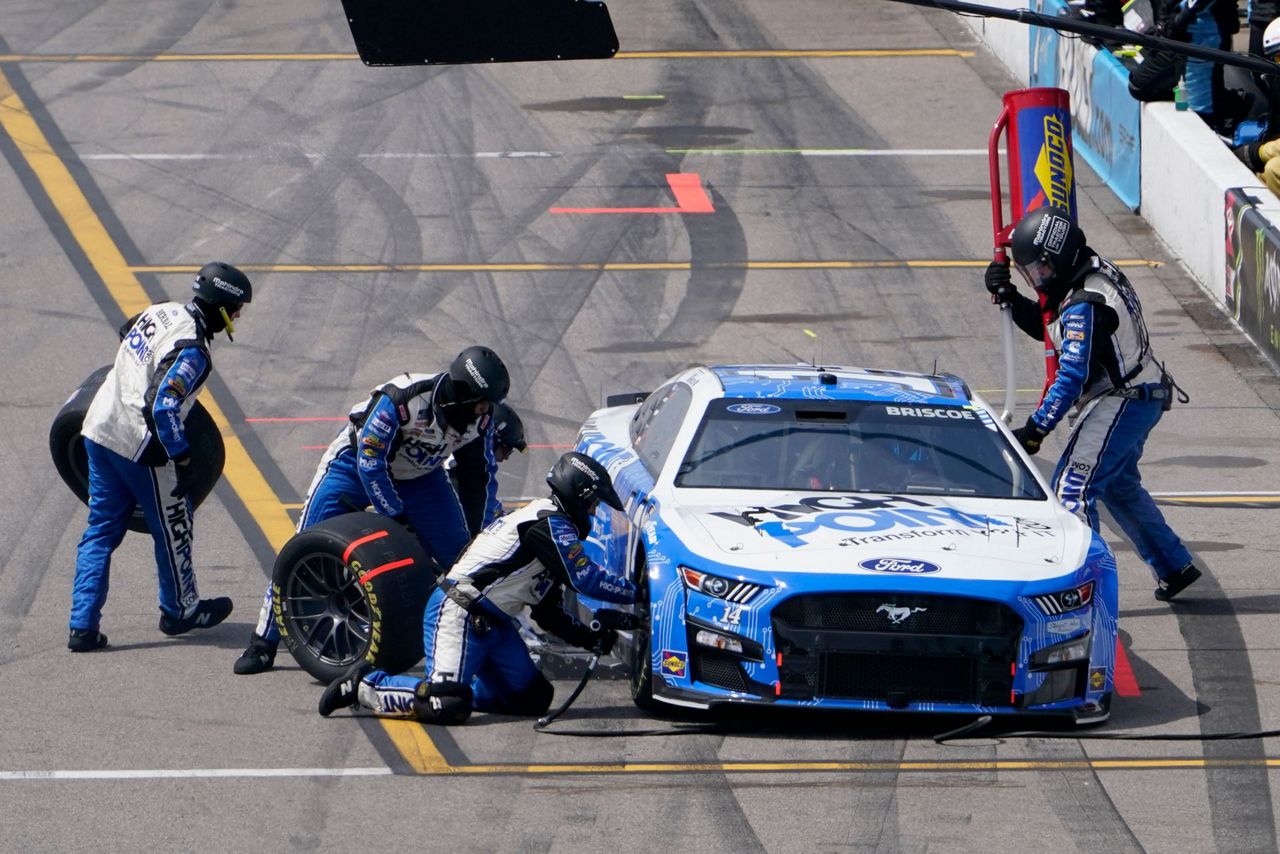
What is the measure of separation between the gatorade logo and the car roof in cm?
277

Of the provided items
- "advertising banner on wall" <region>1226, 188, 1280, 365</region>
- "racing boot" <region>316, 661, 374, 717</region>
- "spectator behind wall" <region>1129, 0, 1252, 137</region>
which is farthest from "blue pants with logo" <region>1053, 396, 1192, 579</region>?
"spectator behind wall" <region>1129, 0, 1252, 137</region>

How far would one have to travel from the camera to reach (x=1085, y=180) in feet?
66.4

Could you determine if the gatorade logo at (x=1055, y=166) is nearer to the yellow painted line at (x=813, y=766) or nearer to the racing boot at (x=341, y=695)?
the yellow painted line at (x=813, y=766)

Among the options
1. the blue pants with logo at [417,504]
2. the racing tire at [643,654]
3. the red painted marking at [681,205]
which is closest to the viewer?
the racing tire at [643,654]

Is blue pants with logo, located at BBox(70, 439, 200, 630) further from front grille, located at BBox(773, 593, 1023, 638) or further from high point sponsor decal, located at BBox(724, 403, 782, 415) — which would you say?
front grille, located at BBox(773, 593, 1023, 638)

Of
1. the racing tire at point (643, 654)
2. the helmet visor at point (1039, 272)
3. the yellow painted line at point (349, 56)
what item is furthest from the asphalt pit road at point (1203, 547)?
the yellow painted line at point (349, 56)

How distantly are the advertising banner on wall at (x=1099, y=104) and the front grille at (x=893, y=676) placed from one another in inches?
465

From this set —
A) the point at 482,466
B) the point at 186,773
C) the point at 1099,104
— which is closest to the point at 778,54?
the point at 1099,104

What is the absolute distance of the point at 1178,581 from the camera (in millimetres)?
10656

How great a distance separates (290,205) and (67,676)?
10.2m

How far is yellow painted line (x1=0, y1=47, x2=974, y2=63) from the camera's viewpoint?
23.5 meters

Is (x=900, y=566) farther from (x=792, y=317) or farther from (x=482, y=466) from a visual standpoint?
(x=792, y=317)

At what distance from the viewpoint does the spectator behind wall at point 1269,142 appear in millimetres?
16422

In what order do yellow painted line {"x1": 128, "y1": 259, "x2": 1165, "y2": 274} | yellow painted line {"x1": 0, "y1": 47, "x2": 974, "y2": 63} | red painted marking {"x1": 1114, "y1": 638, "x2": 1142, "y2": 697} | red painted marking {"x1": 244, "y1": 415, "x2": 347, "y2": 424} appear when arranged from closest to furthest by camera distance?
red painted marking {"x1": 1114, "y1": 638, "x2": 1142, "y2": 697} < red painted marking {"x1": 244, "y1": 415, "x2": 347, "y2": 424} < yellow painted line {"x1": 128, "y1": 259, "x2": 1165, "y2": 274} < yellow painted line {"x1": 0, "y1": 47, "x2": 974, "y2": 63}
